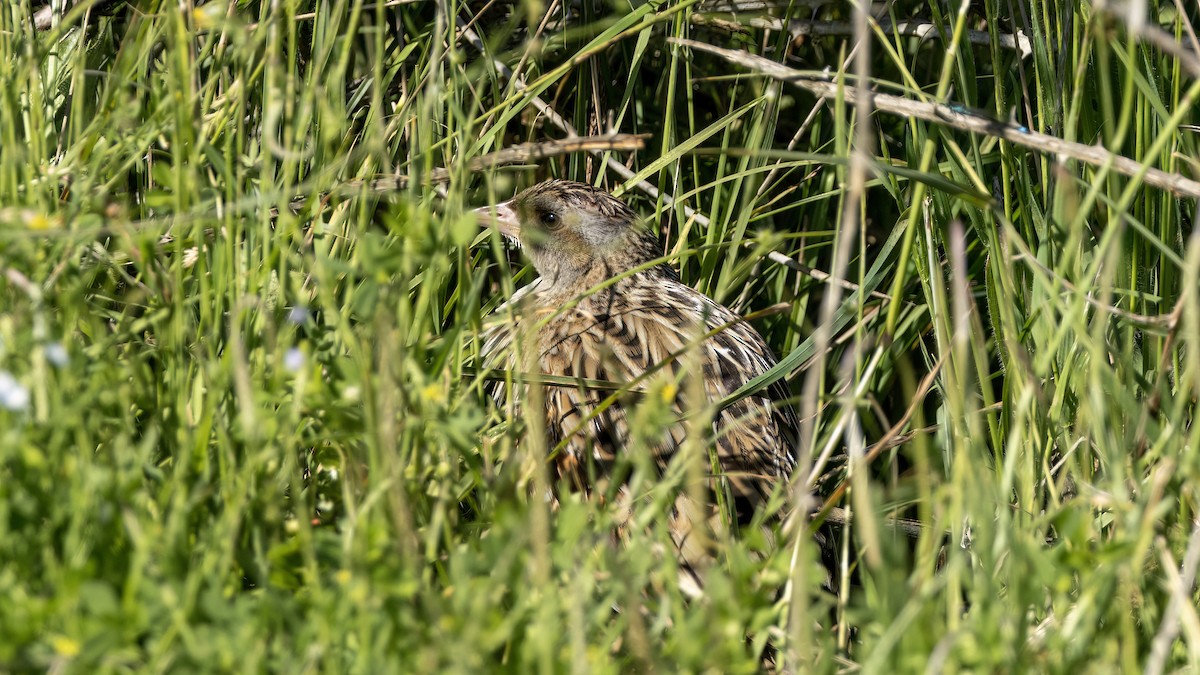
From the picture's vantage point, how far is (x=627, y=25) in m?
3.24

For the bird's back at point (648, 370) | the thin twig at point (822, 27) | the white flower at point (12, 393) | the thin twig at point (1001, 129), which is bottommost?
the bird's back at point (648, 370)

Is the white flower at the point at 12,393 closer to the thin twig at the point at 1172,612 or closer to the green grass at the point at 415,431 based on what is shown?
the green grass at the point at 415,431

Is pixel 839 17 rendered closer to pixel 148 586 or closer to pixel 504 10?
pixel 504 10

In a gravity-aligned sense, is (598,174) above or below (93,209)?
below

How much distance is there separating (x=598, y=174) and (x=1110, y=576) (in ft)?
7.64

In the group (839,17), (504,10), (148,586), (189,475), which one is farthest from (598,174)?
(148,586)

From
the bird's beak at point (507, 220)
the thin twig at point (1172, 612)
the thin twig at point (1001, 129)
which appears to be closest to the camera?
the thin twig at point (1172, 612)

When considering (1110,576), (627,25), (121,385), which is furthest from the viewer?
(627,25)

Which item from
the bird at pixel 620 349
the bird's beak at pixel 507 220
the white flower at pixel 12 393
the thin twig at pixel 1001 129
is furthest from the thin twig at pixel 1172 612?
the bird's beak at pixel 507 220

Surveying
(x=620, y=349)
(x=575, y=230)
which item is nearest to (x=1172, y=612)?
(x=620, y=349)

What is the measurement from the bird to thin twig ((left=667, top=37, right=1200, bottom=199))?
46 cm

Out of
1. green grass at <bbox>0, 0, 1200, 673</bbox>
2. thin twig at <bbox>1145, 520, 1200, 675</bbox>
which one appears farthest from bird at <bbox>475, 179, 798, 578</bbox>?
thin twig at <bbox>1145, 520, 1200, 675</bbox>

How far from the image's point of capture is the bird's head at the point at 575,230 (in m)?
3.73

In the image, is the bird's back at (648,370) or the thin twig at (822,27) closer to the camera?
the bird's back at (648,370)
